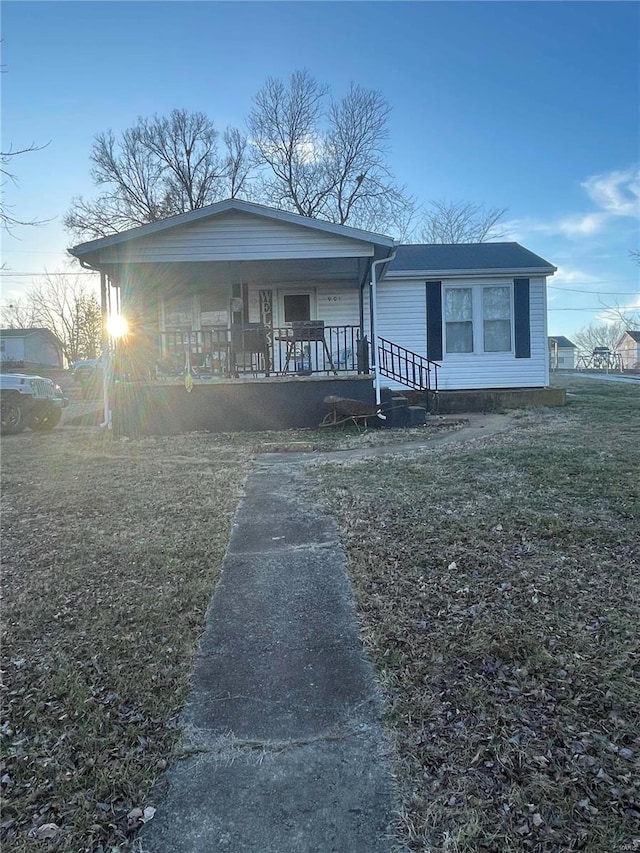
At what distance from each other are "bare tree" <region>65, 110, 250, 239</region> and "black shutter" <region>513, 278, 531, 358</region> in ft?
69.4

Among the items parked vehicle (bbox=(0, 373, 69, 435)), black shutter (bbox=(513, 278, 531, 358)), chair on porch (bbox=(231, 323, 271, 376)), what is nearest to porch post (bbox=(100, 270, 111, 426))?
parked vehicle (bbox=(0, 373, 69, 435))

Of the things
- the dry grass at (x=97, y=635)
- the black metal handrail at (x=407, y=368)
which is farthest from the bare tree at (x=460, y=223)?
the dry grass at (x=97, y=635)

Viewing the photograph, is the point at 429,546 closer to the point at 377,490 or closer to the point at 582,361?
the point at 377,490

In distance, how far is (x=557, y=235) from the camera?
2653 centimetres

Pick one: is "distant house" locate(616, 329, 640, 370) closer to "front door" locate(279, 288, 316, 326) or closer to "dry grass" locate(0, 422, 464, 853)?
→ "front door" locate(279, 288, 316, 326)

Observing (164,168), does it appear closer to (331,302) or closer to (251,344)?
(331,302)

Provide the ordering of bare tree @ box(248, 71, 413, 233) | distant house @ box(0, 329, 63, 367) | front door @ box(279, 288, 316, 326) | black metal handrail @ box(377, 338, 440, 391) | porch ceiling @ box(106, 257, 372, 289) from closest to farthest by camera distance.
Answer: porch ceiling @ box(106, 257, 372, 289) → black metal handrail @ box(377, 338, 440, 391) → front door @ box(279, 288, 316, 326) → bare tree @ box(248, 71, 413, 233) → distant house @ box(0, 329, 63, 367)

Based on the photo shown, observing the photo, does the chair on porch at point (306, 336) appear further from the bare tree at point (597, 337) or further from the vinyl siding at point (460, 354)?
the bare tree at point (597, 337)

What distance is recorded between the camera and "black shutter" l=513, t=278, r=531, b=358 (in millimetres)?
12352

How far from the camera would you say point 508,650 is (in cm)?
233

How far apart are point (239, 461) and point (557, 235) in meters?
25.5

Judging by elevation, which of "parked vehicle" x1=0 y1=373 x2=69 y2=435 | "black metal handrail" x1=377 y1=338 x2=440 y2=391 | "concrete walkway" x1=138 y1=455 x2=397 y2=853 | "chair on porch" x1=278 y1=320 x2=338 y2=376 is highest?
"chair on porch" x1=278 y1=320 x2=338 y2=376

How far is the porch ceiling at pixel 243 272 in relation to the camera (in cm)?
1045

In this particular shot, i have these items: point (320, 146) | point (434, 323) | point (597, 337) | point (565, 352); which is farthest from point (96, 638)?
point (597, 337)
